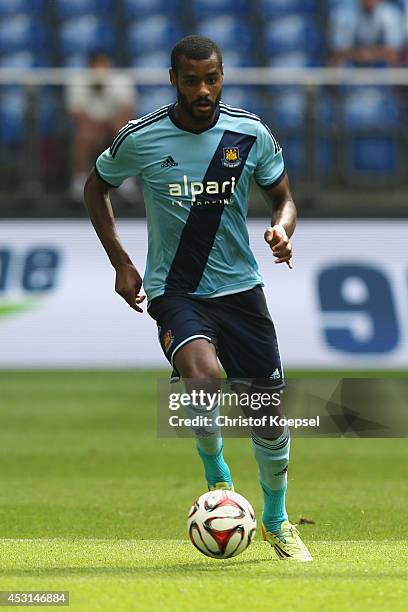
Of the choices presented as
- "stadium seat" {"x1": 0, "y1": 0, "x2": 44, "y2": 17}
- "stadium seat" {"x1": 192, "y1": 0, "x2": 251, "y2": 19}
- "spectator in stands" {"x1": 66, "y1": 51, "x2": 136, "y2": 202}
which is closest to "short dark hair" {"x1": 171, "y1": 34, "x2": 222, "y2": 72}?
"spectator in stands" {"x1": 66, "y1": 51, "x2": 136, "y2": 202}

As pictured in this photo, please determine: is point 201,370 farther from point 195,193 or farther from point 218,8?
point 218,8

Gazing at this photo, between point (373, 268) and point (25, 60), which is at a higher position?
point (25, 60)

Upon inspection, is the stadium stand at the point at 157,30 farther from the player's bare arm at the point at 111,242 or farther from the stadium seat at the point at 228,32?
the player's bare arm at the point at 111,242

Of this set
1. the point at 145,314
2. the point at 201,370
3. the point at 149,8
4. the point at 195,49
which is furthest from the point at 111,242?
the point at 149,8

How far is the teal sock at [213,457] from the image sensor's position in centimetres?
657

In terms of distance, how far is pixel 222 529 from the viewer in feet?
20.0

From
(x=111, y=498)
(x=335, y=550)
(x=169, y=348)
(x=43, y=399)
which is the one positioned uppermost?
(x=169, y=348)

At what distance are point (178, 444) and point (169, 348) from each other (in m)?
5.77

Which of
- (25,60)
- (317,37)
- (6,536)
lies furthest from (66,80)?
(6,536)

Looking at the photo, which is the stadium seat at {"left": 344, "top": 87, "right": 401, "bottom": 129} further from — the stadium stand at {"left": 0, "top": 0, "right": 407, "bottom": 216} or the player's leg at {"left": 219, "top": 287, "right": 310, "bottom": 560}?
the player's leg at {"left": 219, "top": 287, "right": 310, "bottom": 560}

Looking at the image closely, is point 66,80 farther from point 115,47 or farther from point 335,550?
point 335,550

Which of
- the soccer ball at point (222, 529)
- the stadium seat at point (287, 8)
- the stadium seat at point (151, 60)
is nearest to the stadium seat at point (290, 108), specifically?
the stadium seat at point (151, 60)

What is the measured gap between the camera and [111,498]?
30.6ft

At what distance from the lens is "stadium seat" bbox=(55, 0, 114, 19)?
20.4 meters
